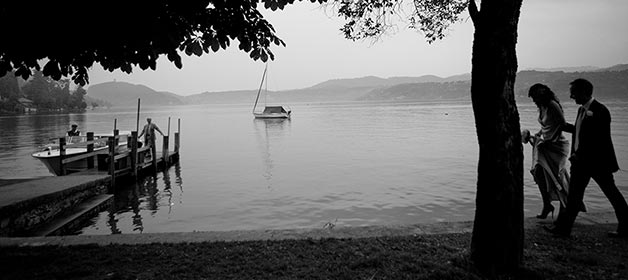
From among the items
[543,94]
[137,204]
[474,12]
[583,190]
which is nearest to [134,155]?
[137,204]

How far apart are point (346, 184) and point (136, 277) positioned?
1237 cm

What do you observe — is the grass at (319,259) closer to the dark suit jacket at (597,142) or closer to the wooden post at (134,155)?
the dark suit jacket at (597,142)

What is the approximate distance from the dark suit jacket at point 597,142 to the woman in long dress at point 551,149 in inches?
21.4

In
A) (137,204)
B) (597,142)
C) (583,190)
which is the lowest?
(137,204)

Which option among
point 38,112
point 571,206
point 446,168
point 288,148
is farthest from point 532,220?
point 38,112

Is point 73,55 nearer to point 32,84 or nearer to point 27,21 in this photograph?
point 27,21

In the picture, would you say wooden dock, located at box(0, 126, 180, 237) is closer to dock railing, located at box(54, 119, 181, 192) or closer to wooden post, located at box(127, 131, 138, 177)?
dock railing, located at box(54, 119, 181, 192)

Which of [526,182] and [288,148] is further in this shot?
[288,148]

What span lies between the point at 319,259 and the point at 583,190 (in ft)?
11.7

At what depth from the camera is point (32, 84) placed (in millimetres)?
132000

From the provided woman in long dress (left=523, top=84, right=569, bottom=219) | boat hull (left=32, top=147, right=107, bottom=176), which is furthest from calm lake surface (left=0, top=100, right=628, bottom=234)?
woman in long dress (left=523, top=84, right=569, bottom=219)

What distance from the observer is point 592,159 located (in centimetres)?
504

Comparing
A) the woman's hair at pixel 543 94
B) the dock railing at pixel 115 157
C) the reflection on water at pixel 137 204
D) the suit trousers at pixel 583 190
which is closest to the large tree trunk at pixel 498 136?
the suit trousers at pixel 583 190

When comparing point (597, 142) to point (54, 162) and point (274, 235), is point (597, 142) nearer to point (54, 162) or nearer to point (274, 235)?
point (274, 235)
